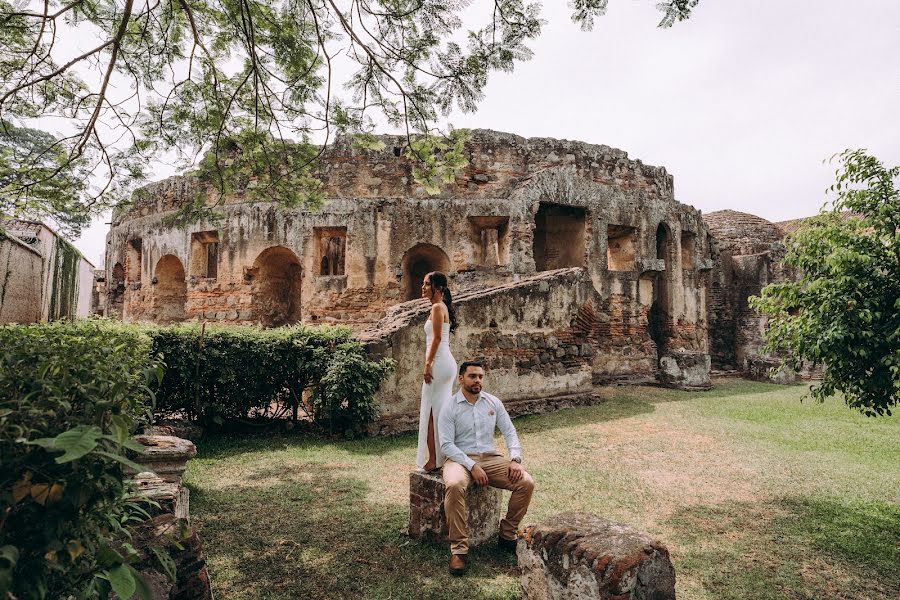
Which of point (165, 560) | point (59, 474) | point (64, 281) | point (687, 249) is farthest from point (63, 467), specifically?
point (687, 249)

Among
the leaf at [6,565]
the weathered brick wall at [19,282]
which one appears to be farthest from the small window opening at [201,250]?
the leaf at [6,565]

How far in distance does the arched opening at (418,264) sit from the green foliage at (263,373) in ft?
21.5

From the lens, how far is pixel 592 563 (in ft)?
8.48

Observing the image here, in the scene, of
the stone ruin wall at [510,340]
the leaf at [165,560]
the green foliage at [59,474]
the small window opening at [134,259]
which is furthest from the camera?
the small window opening at [134,259]

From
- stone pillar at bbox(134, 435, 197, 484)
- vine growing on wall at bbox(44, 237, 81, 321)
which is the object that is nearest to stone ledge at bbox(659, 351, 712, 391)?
stone pillar at bbox(134, 435, 197, 484)

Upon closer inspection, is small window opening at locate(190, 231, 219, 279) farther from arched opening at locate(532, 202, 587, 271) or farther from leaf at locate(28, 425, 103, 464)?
leaf at locate(28, 425, 103, 464)

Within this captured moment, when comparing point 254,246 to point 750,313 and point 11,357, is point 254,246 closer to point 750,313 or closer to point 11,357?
point 11,357

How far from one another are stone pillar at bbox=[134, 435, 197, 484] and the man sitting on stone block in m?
2.12

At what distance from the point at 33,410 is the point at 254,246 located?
13628mm

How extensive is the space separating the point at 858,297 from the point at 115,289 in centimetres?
2154

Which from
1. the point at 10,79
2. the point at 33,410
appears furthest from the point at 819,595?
the point at 10,79

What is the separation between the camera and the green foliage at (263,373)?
6.76 metres

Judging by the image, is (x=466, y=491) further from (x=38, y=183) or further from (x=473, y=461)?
(x=38, y=183)

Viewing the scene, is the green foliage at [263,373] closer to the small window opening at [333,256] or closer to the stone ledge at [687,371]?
the small window opening at [333,256]
